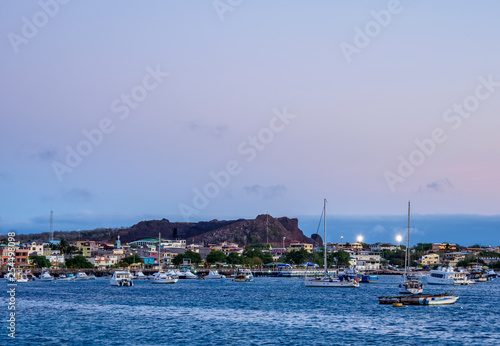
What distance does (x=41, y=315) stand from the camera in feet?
240

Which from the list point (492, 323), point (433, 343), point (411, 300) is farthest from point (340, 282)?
point (433, 343)

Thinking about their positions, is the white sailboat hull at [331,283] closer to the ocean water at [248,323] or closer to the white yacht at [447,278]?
the white yacht at [447,278]

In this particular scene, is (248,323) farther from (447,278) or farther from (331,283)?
(447,278)

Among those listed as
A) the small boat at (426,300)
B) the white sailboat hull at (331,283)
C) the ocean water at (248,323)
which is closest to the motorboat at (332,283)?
the white sailboat hull at (331,283)

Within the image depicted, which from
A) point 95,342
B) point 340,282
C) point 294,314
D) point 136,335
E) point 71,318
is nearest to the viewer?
point 95,342

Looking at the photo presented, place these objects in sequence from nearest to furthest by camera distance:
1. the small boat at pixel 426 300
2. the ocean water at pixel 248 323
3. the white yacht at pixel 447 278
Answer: the ocean water at pixel 248 323 < the small boat at pixel 426 300 < the white yacht at pixel 447 278

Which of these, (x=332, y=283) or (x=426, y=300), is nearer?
(x=426, y=300)

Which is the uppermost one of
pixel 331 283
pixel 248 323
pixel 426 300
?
pixel 426 300

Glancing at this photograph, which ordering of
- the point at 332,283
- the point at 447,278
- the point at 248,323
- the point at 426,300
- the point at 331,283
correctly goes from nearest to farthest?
1. the point at 248,323
2. the point at 426,300
3. the point at 332,283
4. the point at 331,283
5. the point at 447,278

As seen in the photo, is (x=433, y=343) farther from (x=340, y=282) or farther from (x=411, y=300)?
(x=340, y=282)

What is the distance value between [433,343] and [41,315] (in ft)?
140

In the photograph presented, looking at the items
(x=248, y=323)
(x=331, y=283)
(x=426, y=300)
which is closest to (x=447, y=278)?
(x=331, y=283)

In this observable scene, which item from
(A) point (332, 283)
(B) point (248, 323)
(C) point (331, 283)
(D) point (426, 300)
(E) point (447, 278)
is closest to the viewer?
(B) point (248, 323)

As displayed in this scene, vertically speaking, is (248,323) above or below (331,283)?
below
